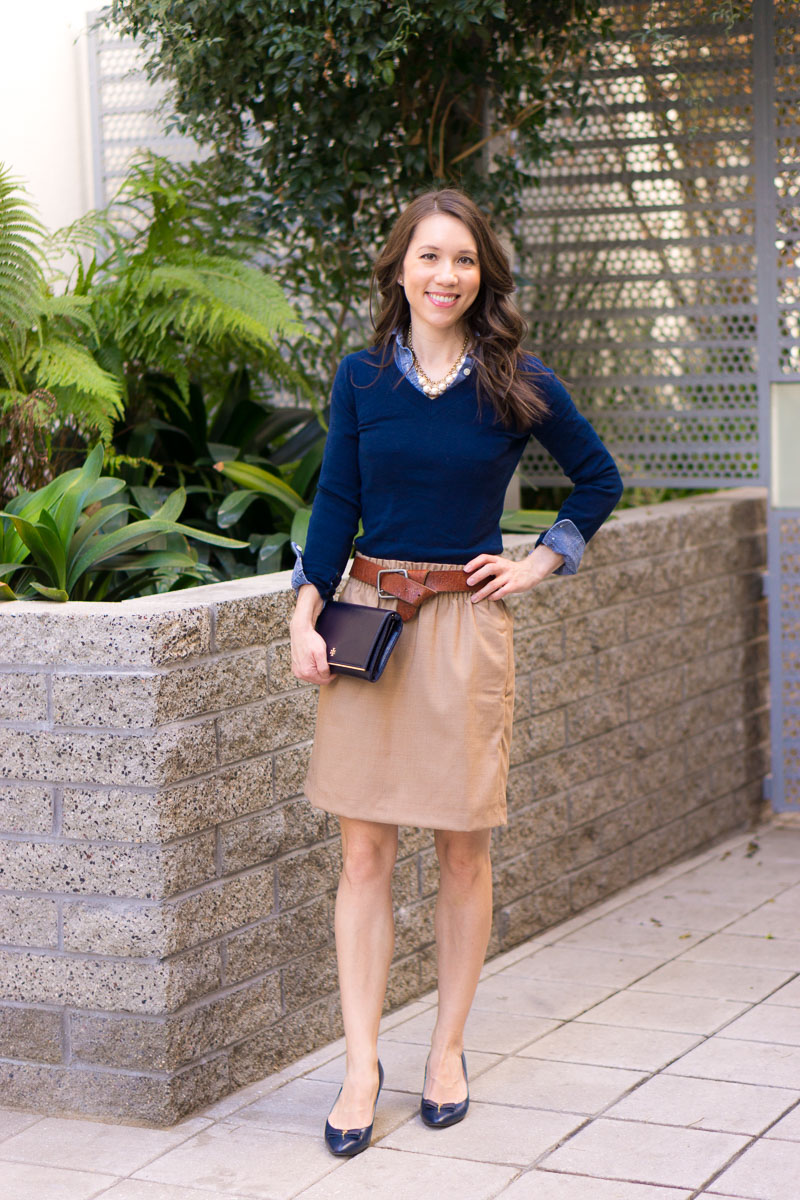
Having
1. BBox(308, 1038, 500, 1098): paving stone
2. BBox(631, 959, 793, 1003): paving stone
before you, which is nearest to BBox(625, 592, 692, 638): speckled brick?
BBox(631, 959, 793, 1003): paving stone

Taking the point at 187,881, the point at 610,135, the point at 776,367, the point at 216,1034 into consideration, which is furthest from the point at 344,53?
the point at 216,1034

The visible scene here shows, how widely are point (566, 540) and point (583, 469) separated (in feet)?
0.51

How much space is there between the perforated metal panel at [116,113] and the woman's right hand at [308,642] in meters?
3.01

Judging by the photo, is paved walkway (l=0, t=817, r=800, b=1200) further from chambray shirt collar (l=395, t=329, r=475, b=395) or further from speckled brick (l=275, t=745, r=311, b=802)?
chambray shirt collar (l=395, t=329, r=475, b=395)

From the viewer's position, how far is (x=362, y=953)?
3154 mm

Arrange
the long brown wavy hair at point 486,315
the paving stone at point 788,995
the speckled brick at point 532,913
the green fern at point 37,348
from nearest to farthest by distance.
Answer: the long brown wavy hair at point 486,315
the paving stone at point 788,995
the green fern at point 37,348
the speckled brick at point 532,913

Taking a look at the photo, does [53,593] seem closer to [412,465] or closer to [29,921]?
[29,921]

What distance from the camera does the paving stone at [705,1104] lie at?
3.22 m

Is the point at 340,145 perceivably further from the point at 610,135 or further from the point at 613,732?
the point at 613,732

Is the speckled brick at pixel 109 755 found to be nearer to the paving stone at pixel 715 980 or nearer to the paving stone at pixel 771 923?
the paving stone at pixel 715 980

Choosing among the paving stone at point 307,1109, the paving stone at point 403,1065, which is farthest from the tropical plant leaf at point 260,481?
the paving stone at point 307,1109

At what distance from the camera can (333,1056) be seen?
3.69m

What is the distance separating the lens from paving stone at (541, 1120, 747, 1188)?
298 centimetres

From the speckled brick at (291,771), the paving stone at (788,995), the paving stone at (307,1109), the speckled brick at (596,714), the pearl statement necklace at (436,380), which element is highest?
the pearl statement necklace at (436,380)
